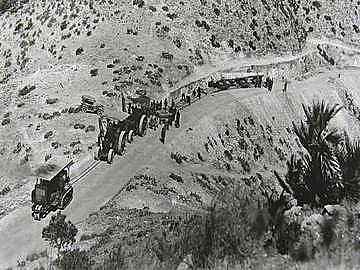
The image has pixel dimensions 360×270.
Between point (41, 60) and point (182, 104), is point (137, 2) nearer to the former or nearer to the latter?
point (41, 60)

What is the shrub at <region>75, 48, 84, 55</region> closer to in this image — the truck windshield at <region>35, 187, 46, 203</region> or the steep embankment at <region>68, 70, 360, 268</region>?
the steep embankment at <region>68, 70, 360, 268</region>

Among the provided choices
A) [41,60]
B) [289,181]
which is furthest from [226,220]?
[41,60]

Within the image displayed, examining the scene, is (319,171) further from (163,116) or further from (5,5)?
(5,5)

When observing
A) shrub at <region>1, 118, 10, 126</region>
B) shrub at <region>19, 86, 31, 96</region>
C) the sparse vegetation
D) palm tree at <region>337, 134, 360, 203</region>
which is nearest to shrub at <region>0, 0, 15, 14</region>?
shrub at <region>19, 86, 31, 96</region>

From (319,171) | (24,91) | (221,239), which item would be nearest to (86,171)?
(319,171)

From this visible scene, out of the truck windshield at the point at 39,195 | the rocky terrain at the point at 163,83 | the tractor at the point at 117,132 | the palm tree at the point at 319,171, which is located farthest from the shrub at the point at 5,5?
the palm tree at the point at 319,171

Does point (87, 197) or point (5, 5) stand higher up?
point (5, 5)
